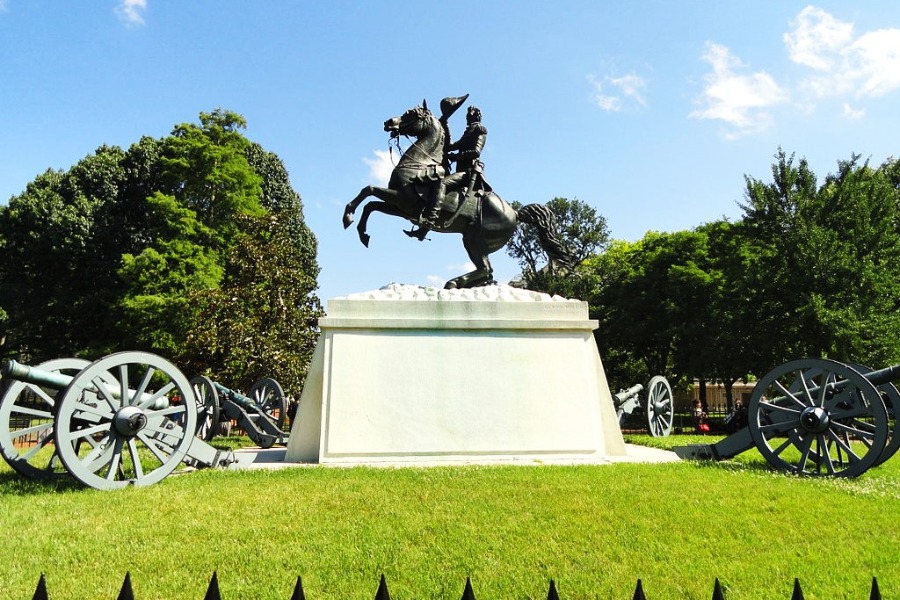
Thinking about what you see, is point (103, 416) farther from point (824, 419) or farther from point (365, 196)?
point (824, 419)

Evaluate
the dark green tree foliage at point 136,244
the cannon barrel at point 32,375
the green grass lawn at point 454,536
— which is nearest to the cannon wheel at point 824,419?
the green grass lawn at point 454,536

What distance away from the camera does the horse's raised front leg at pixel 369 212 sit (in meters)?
11.6

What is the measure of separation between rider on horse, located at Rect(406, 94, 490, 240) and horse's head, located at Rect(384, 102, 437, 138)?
74 cm

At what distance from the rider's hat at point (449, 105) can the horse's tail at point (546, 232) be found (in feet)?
7.81

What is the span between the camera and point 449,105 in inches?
496

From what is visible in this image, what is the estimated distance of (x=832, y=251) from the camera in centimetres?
1991

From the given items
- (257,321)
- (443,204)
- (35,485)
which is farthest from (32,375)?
(257,321)

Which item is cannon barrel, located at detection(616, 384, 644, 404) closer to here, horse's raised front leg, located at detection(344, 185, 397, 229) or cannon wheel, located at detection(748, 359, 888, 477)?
cannon wheel, located at detection(748, 359, 888, 477)

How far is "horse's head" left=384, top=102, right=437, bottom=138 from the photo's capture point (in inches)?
467

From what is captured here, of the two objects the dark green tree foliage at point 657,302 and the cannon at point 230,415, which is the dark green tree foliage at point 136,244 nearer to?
the cannon at point 230,415

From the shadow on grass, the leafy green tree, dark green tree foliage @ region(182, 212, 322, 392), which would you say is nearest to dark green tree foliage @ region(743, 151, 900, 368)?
dark green tree foliage @ region(182, 212, 322, 392)

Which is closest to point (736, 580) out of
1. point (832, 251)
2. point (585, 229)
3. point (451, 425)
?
point (451, 425)

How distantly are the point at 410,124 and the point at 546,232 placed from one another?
3.35 metres

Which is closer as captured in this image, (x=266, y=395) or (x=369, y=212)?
(x=369, y=212)
